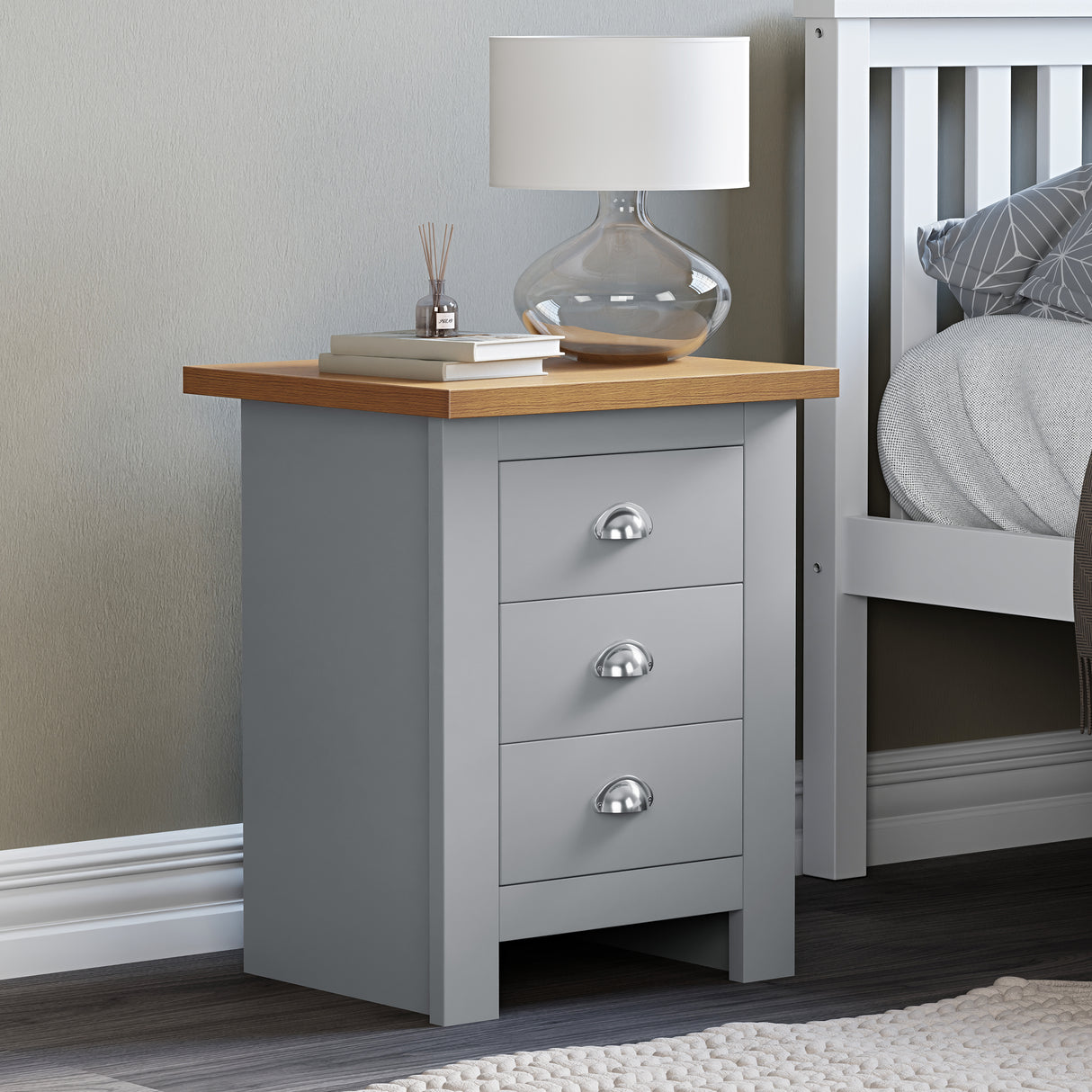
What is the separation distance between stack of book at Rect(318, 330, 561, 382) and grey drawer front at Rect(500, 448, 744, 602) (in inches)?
4.1

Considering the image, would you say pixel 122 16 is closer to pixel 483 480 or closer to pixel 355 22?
pixel 355 22

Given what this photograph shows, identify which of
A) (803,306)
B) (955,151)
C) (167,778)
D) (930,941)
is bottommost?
(930,941)

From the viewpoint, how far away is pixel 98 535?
218cm

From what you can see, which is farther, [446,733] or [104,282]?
[104,282]

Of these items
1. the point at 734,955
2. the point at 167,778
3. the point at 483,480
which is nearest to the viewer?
the point at 483,480

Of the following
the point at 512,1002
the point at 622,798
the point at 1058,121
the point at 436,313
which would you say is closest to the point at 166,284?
the point at 436,313

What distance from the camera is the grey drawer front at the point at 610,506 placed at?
1929mm

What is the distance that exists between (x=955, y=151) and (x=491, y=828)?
1.24m

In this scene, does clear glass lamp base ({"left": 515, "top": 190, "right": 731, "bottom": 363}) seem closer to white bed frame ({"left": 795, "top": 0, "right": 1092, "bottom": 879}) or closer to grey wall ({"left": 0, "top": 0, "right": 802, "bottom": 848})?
grey wall ({"left": 0, "top": 0, "right": 802, "bottom": 848})

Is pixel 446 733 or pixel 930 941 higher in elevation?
pixel 446 733

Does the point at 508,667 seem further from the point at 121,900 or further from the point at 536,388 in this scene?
the point at 121,900

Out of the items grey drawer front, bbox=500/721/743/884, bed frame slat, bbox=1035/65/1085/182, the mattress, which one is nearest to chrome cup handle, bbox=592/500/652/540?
grey drawer front, bbox=500/721/743/884

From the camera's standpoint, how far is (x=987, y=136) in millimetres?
2574

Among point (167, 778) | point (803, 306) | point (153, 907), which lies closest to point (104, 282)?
point (167, 778)
